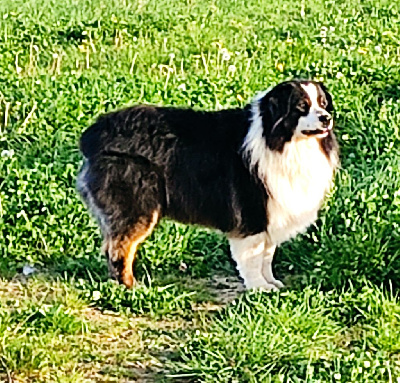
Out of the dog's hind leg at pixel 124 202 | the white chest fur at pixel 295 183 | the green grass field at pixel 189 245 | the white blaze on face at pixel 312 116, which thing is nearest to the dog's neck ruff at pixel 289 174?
the white chest fur at pixel 295 183

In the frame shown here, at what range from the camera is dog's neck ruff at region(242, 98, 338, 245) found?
4555 mm

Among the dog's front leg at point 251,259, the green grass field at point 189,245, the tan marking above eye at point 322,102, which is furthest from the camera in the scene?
the dog's front leg at point 251,259

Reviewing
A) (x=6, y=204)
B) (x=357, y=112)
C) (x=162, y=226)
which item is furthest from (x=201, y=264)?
(x=357, y=112)

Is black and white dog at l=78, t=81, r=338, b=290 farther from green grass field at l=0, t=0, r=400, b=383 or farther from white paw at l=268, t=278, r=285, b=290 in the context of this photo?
green grass field at l=0, t=0, r=400, b=383

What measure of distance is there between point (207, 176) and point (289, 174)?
1.43 ft

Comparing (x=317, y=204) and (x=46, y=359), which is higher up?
(x=317, y=204)

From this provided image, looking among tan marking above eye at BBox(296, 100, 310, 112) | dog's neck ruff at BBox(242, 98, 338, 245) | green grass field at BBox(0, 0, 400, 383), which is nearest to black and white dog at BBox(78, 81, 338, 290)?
dog's neck ruff at BBox(242, 98, 338, 245)

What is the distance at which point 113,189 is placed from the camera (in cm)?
465

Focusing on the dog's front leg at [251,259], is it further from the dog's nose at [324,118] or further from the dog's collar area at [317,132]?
the dog's nose at [324,118]

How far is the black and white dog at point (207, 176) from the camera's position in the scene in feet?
15.1

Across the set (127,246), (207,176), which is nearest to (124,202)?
(127,246)

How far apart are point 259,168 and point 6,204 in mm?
1688

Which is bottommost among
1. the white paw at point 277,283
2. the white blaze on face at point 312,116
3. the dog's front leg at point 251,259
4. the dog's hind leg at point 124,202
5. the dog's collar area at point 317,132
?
the white paw at point 277,283

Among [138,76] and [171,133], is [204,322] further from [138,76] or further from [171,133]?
[138,76]
